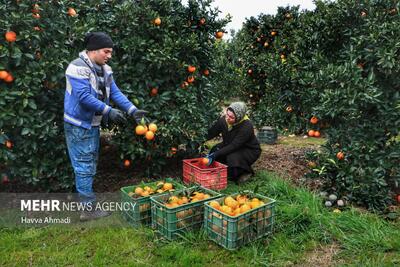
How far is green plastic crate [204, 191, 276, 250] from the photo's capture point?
3.47 metres

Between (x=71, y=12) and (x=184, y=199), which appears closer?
(x=184, y=199)

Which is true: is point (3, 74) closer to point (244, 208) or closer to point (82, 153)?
point (82, 153)

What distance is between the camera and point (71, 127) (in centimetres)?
408

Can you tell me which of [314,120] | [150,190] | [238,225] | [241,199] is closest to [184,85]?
[150,190]

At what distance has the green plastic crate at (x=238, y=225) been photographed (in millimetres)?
3469

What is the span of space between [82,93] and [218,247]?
7.07 feet

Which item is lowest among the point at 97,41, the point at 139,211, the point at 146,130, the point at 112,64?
the point at 139,211

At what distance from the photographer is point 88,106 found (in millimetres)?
3869

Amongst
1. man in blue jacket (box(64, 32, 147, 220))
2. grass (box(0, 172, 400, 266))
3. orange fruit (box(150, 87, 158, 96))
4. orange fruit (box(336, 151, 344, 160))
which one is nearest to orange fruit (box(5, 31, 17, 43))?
man in blue jacket (box(64, 32, 147, 220))

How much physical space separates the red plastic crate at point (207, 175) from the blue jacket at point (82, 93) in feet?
5.31

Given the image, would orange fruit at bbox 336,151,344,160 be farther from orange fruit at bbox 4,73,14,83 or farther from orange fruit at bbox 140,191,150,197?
orange fruit at bbox 4,73,14,83

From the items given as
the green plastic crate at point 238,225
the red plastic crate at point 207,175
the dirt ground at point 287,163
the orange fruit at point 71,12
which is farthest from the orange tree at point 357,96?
the orange fruit at point 71,12

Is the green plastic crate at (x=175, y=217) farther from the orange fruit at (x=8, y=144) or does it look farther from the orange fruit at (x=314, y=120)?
the orange fruit at (x=314, y=120)

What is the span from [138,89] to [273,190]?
7.78ft
